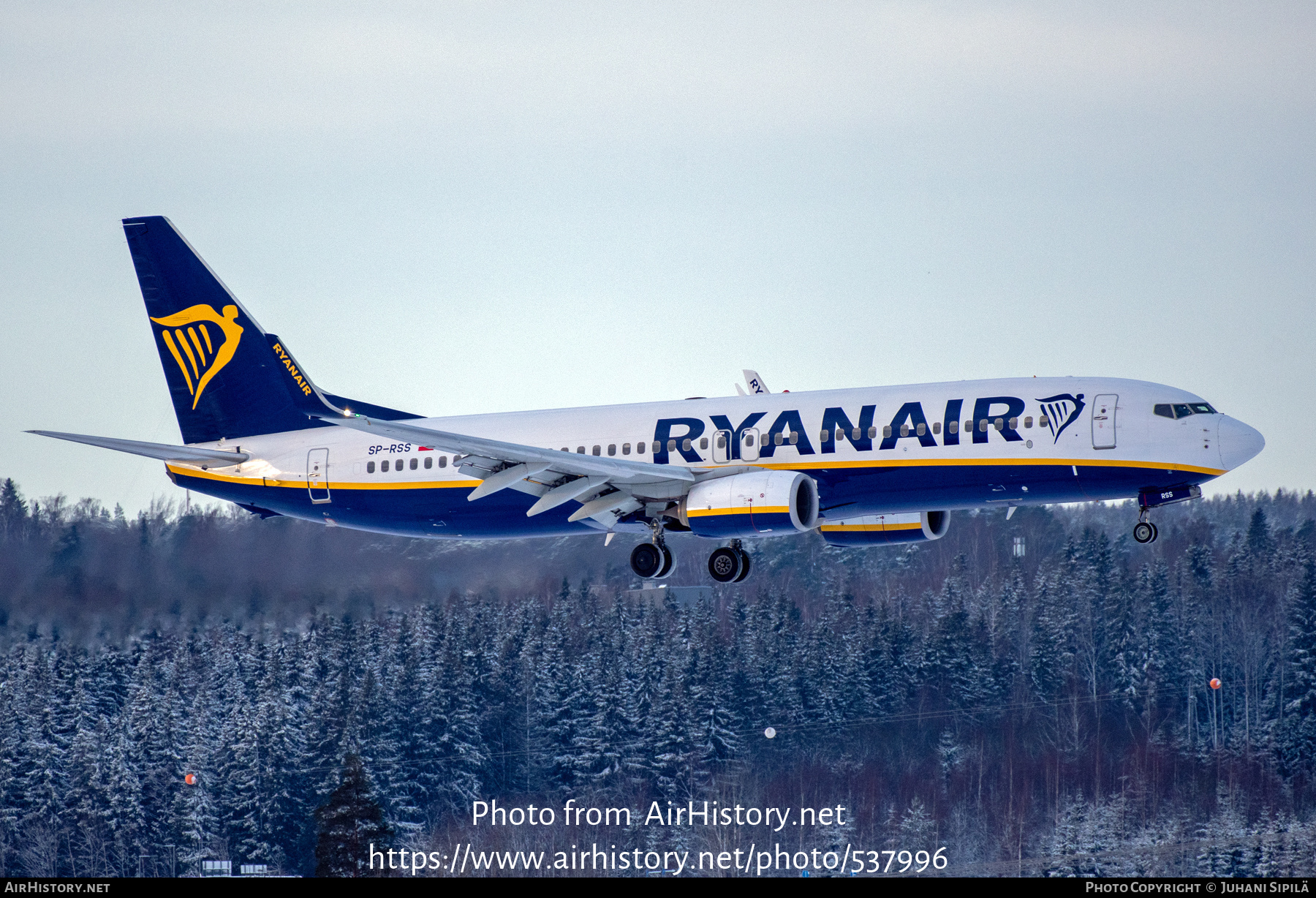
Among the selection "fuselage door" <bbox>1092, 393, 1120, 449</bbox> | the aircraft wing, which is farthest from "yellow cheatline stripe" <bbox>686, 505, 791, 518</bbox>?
"fuselage door" <bbox>1092, 393, 1120, 449</bbox>

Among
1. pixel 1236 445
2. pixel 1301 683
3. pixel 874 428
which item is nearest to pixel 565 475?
pixel 874 428

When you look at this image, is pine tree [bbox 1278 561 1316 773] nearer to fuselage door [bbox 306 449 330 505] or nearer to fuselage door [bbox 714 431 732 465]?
fuselage door [bbox 714 431 732 465]

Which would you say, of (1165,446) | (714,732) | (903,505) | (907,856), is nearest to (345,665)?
(714,732)

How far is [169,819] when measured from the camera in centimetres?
9294

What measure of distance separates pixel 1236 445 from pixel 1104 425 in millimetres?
3510

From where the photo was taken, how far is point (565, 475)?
51.4 meters

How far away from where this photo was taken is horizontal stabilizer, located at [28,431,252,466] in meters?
51.5

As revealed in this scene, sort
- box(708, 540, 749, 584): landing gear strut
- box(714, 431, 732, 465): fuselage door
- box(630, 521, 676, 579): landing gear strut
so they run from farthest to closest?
box(630, 521, 676, 579): landing gear strut
box(708, 540, 749, 584): landing gear strut
box(714, 431, 732, 465): fuselage door

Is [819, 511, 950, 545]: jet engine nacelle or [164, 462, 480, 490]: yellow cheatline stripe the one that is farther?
[164, 462, 480, 490]: yellow cheatline stripe

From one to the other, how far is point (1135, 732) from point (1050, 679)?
6.73m

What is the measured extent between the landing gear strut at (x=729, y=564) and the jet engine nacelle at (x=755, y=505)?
2154mm

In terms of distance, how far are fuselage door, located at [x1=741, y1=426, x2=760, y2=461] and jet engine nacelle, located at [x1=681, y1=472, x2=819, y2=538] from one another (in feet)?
4.20

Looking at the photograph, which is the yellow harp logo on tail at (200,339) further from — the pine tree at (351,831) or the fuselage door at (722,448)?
the pine tree at (351,831)
